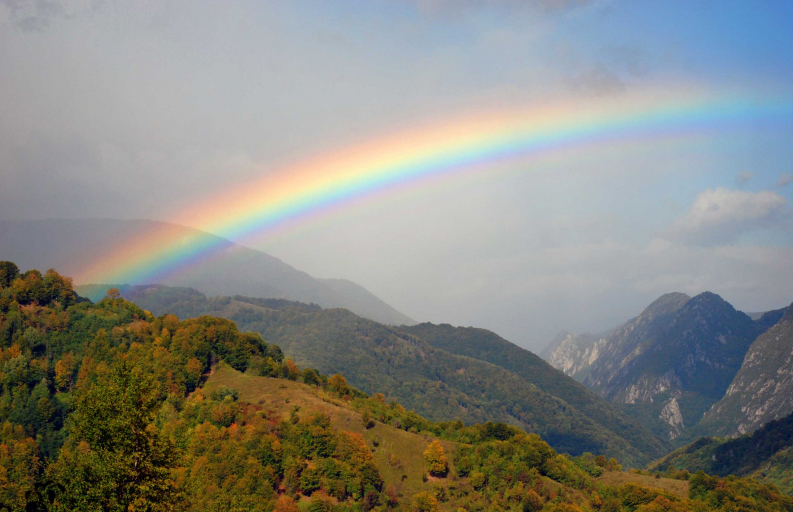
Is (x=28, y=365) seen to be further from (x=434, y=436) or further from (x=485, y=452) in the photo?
(x=485, y=452)

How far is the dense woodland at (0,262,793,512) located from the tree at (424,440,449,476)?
9.6 inches

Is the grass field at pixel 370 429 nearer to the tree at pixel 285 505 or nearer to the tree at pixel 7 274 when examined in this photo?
the tree at pixel 285 505

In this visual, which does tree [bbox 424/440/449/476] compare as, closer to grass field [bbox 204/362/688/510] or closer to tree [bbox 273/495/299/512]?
grass field [bbox 204/362/688/510]

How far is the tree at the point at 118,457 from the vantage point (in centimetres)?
3322

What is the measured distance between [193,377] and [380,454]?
171ft

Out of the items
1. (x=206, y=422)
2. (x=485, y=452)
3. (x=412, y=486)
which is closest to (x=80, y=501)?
(x=206, y=422)

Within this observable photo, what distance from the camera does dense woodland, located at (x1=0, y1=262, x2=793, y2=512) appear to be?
10425 centimetres

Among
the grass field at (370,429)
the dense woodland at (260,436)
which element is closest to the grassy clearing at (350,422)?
the grass field at (370,429)

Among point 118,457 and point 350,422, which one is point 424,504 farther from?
point 118,457

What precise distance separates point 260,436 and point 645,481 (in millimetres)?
110784

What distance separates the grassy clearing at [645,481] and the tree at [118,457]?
141707mm

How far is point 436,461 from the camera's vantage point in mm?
118938

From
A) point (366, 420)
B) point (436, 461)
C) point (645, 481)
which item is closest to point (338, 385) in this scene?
point (366, 420)

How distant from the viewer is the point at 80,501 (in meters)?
32.3
